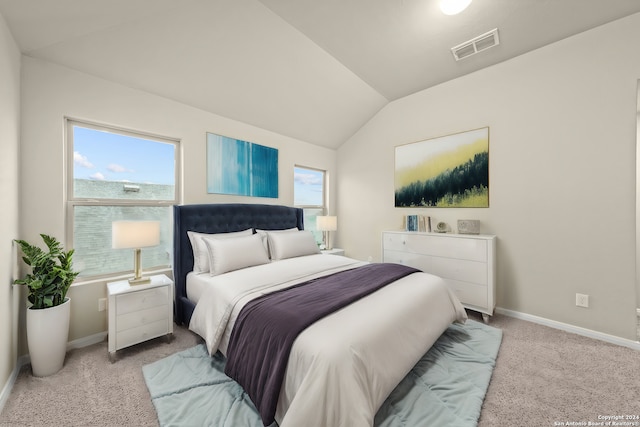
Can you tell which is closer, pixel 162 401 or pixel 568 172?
pixel 162 401

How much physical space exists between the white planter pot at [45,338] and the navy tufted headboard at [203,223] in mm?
854

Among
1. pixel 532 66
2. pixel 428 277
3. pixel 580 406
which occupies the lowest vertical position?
pixel 580 406

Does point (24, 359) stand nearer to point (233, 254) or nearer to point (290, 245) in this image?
point (233, 254)

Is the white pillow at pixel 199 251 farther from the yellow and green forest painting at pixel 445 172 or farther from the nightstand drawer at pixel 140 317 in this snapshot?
the yellow and green forest painting at pixel 445 172

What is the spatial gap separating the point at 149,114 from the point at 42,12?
1007mm

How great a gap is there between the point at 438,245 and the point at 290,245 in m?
1.78

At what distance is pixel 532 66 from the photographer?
271 cm

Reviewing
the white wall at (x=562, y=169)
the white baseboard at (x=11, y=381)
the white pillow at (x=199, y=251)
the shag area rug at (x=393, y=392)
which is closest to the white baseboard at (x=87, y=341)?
the white baseboard at (x=11, y=381)

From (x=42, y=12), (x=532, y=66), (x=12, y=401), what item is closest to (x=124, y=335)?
(x=12, y=401)

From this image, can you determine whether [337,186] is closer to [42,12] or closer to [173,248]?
[173,248]

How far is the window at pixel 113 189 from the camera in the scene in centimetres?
229

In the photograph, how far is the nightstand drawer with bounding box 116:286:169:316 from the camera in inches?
81.6

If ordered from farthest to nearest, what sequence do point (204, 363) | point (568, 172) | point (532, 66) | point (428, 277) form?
point (532, 66), point (568, 172), point (428, 277), point (204, 363)

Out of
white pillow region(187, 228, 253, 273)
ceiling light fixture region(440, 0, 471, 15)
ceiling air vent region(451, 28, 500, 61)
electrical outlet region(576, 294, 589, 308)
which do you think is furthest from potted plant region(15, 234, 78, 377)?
electrical outlet region(576, 294, 589, 308)
